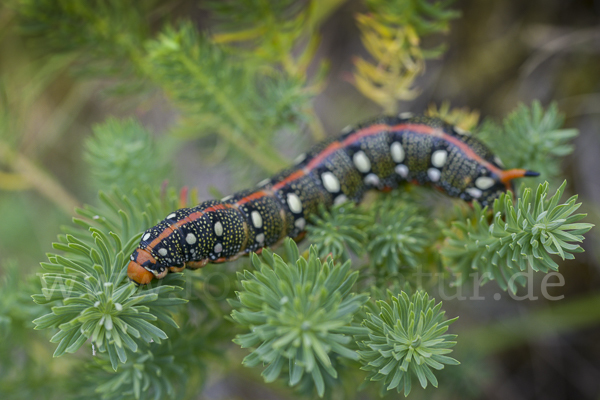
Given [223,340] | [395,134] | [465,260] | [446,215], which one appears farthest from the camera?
[395,134]

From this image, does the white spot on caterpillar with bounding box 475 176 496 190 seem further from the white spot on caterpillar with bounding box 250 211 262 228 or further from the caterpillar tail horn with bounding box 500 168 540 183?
the white spot on caterpillar with bounding box 250 211 262 228

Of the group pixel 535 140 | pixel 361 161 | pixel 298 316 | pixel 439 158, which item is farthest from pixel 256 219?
pixel 535 140

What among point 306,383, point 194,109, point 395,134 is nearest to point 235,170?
point 194,109

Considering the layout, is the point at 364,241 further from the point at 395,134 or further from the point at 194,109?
the point at 194,109

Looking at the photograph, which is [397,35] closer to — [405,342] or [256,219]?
[256,219]

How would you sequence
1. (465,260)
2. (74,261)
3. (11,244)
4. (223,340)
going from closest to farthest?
(74,261) → (465,260) → (223,340) → (11,244)

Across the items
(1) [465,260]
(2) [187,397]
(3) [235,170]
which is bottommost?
(2) [187,397]

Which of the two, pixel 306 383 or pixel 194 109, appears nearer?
pixel 306 383
